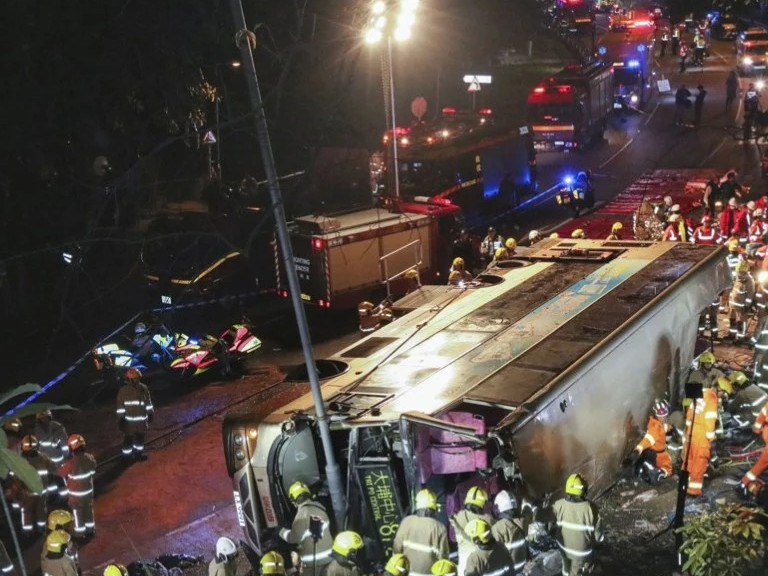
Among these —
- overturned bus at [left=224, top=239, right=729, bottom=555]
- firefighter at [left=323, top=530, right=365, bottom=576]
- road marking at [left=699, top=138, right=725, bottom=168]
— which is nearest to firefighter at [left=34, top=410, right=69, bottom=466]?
overturned bus at [left=224, top=239, right=729, bottom=555]

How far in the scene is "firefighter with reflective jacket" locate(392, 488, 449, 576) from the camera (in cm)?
683

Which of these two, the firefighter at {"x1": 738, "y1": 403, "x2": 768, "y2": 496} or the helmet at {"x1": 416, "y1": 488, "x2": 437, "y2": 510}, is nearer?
the helmet at {"x1": 416, "y1": 488, "x2": 437, "y2": 510}

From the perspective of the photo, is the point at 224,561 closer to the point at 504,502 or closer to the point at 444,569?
the point at 444,569

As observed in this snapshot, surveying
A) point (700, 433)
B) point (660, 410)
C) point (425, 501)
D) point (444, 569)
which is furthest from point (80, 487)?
point (700, 433)

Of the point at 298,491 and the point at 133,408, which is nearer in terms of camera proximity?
the point at 298,491

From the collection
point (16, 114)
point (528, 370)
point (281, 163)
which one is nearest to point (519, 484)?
point (528, 370)

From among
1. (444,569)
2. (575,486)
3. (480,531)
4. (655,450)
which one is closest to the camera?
(444,569)

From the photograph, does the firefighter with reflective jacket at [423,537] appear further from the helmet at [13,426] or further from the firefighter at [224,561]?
the helmet at [13,426]

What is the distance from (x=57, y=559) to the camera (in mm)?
7375

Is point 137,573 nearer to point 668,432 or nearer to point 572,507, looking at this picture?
point 572,507

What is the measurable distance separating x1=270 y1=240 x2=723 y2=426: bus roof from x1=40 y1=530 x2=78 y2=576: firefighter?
2113 mm

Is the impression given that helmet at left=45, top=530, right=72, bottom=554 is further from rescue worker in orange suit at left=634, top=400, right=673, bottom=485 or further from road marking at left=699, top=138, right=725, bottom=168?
road marking at left=699, top=138, right=725, bottom=168

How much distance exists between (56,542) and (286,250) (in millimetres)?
3377

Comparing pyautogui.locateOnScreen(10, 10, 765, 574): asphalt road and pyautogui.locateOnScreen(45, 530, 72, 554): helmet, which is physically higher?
pyautogui.locateOnScreen(45, 530, 72, 554): helmet
